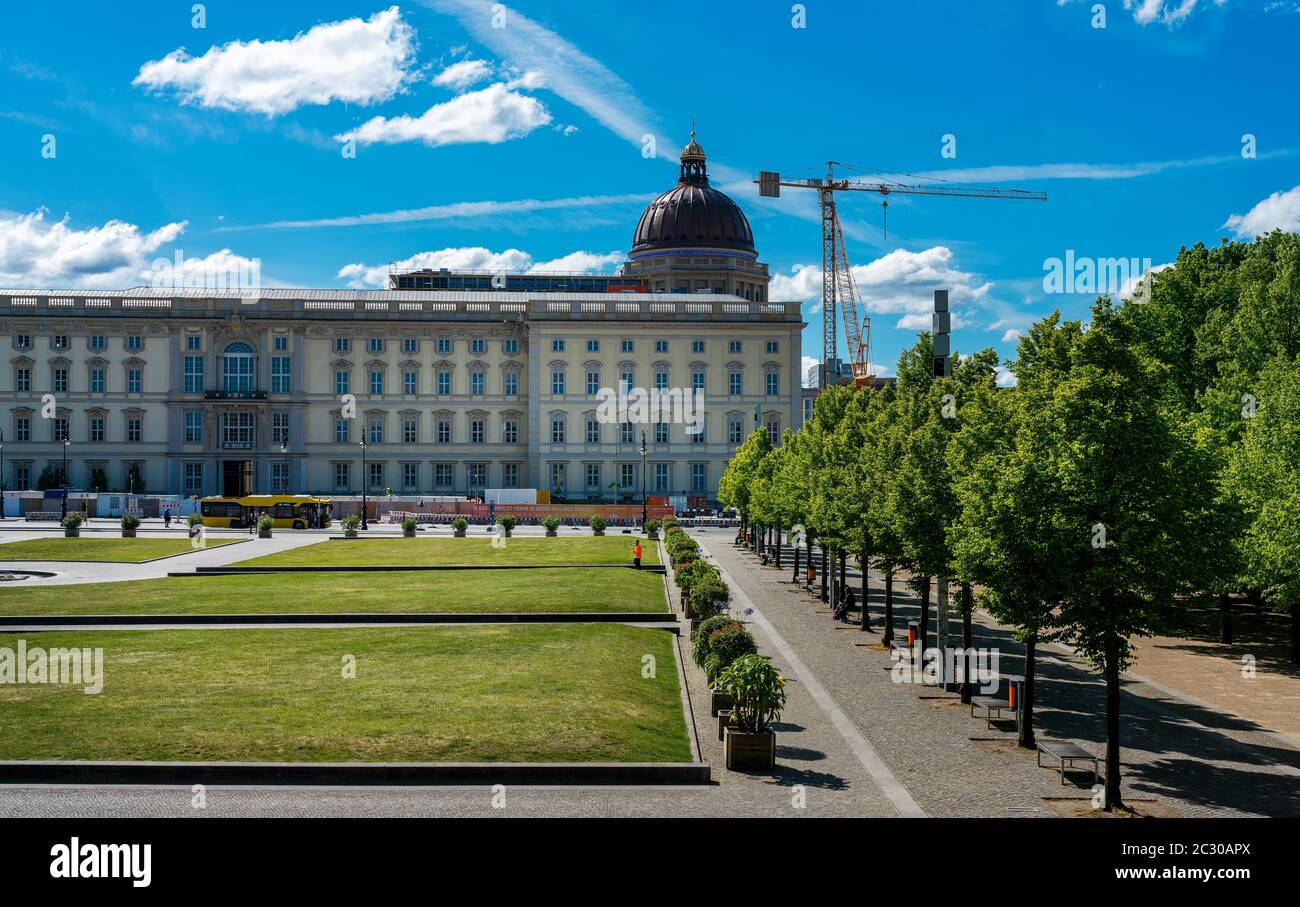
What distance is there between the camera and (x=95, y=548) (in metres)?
56.8

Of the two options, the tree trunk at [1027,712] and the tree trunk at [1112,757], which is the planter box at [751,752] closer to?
the tree trunk at [1112,757]

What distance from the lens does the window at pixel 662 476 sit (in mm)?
106562

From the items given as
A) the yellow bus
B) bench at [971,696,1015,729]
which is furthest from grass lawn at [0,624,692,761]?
the yellow bus

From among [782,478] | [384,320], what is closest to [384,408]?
[384,320]

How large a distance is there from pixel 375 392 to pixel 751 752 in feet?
309

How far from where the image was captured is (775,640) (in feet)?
107

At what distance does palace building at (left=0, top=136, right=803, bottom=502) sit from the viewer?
104 metres

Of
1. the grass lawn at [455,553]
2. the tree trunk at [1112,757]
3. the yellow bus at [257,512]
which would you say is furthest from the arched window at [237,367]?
the tree trunk at [1112,757]

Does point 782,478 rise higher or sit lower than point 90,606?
higher

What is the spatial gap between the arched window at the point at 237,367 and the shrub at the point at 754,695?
322 ft
